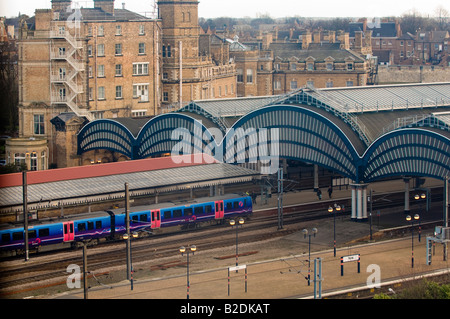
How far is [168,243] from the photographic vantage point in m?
61.9

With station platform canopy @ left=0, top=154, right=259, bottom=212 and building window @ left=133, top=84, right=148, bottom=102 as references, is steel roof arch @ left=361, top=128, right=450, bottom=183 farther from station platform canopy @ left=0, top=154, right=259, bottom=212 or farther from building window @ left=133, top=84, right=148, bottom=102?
building window @ left=133, top=84, right=148, bottom=102

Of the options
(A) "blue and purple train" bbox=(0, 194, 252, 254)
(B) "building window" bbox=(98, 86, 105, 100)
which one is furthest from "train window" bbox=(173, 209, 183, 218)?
(B) "building window" bbox=(98, 86, 105, 100)

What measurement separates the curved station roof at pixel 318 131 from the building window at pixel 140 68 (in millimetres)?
18703

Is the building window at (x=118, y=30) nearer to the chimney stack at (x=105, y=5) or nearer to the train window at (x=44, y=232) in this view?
the chimney stack at (x=105, y=5)

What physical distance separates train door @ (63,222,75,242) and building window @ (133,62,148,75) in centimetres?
4840

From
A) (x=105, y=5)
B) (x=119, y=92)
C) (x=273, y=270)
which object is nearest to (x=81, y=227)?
(x=273, y=270)

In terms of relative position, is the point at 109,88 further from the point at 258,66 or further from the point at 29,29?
the point at 258,66

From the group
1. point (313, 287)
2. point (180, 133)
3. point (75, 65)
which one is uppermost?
point (75, 65)

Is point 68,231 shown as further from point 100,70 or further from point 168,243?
point 100,70

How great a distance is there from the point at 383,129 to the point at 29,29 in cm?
4184

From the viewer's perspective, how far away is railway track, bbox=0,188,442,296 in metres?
53.5

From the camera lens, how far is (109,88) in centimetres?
10212

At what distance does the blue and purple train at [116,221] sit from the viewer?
57312 millimetres
